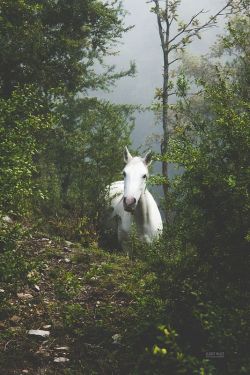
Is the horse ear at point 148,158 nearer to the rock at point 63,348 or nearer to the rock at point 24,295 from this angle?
the rock at point 24,295

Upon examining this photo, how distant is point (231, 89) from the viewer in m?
5.79

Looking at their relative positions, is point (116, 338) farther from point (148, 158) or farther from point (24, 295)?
point (148, 158)

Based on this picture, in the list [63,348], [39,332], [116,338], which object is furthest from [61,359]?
[116,338]

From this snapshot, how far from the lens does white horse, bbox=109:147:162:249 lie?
970cm

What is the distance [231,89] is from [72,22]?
47.1ft

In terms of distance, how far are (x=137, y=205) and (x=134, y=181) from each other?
2.66 ft

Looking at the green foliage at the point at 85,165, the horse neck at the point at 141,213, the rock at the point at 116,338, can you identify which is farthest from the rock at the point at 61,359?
the green foliage at the point at 85,165

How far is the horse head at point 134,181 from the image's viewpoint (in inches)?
368

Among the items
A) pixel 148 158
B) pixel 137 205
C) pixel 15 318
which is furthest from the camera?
pixel 148 158

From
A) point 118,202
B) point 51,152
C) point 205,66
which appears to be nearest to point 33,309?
point 118,202

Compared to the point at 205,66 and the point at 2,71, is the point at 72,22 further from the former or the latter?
the point at 205,66

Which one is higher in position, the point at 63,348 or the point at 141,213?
the point at 141,213

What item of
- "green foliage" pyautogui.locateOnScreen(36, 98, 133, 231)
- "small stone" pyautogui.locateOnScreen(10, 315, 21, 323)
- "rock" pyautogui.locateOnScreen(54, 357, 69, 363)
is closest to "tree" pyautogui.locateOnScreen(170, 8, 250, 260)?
"rock" pyautogui.locateOnScreen(54, 357, 69, 363)

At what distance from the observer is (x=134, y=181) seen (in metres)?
9.91
